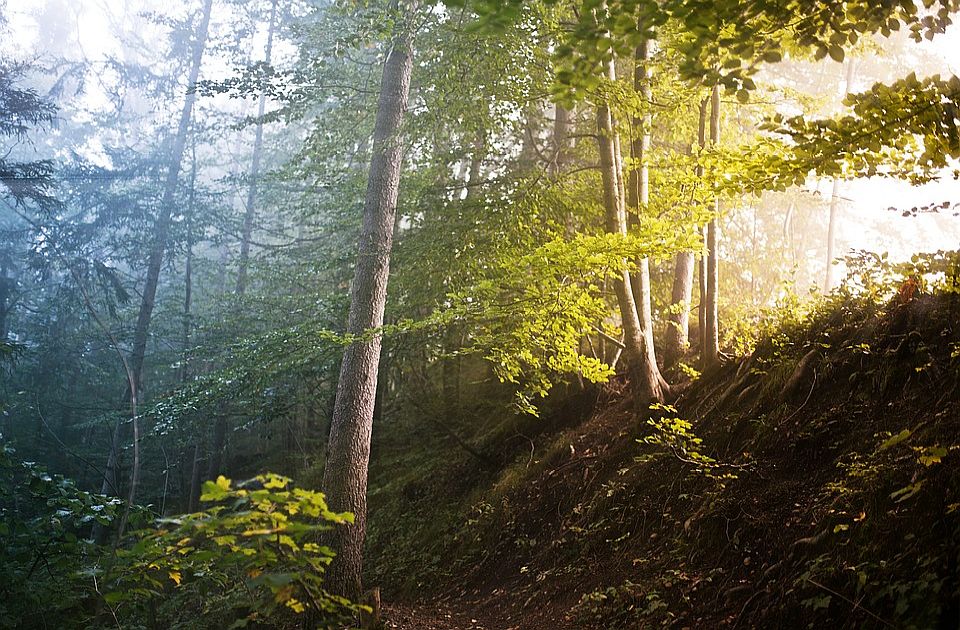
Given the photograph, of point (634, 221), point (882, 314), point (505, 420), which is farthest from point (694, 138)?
point (505, 420)

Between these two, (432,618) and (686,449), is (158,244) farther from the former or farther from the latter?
(686,449)

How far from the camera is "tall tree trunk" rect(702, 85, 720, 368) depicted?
7391mm

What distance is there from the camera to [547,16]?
6.59 m

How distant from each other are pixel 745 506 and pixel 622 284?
314 cm

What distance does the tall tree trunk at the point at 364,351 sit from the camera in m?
7.32

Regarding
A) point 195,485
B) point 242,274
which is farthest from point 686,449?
point 242,274

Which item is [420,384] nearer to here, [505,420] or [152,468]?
[505,420]

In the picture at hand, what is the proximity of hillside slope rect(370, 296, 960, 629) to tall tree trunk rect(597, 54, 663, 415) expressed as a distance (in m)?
0.48

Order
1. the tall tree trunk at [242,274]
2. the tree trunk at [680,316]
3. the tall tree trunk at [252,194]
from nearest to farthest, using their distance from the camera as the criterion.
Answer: the tree trunk at [680,316] < the tall tree trunk at [242,274] < the tall tree trunk at [252,194]

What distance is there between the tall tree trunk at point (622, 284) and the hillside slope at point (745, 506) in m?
0.48

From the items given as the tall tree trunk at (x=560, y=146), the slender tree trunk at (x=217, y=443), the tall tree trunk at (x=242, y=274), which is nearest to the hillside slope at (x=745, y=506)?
the tall tree trunk at (x=560, y=146)

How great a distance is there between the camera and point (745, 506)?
5289 mm

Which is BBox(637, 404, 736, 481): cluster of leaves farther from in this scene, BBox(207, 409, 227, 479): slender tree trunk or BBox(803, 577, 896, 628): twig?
BBox(207, 409, 227, 479): slender tree trunk

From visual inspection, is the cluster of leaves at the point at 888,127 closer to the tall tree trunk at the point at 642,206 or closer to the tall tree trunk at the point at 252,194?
the tall tree trunk at the point at 642,206
